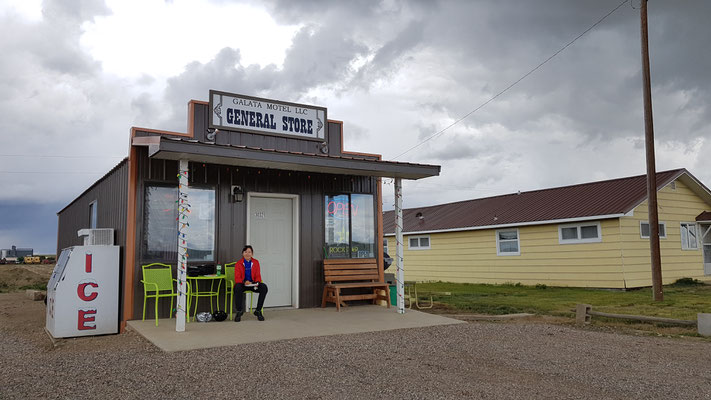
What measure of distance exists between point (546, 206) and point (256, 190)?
1165 cm

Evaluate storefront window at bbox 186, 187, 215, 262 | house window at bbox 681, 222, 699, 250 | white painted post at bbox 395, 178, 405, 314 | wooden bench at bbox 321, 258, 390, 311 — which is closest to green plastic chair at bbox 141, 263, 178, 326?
storefront window at bbox 186, 187, 215, 262

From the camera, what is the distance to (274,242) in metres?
9.80

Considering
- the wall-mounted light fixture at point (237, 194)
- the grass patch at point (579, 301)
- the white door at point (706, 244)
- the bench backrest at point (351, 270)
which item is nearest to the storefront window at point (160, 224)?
the wall-mounted light fixture at point (237, 194)

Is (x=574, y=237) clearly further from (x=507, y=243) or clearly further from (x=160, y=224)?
(x=160, y=224)

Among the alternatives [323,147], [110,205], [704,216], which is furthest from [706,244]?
[110,205]

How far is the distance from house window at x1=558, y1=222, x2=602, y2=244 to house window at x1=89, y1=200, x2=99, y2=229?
42.7 ft

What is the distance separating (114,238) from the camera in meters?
9.05

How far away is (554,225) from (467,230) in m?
3.55

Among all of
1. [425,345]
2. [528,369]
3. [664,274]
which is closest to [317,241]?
[425,345]

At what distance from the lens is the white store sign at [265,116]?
9.23m

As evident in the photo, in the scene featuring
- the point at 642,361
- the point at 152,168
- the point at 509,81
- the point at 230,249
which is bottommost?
the point at 642,361

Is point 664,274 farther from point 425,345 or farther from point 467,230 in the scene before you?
point 425,345

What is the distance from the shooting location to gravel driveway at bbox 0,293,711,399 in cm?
462

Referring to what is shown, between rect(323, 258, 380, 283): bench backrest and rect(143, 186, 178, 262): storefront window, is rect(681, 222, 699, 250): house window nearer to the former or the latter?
rect(323, 258, 380, 283): bench backrest
